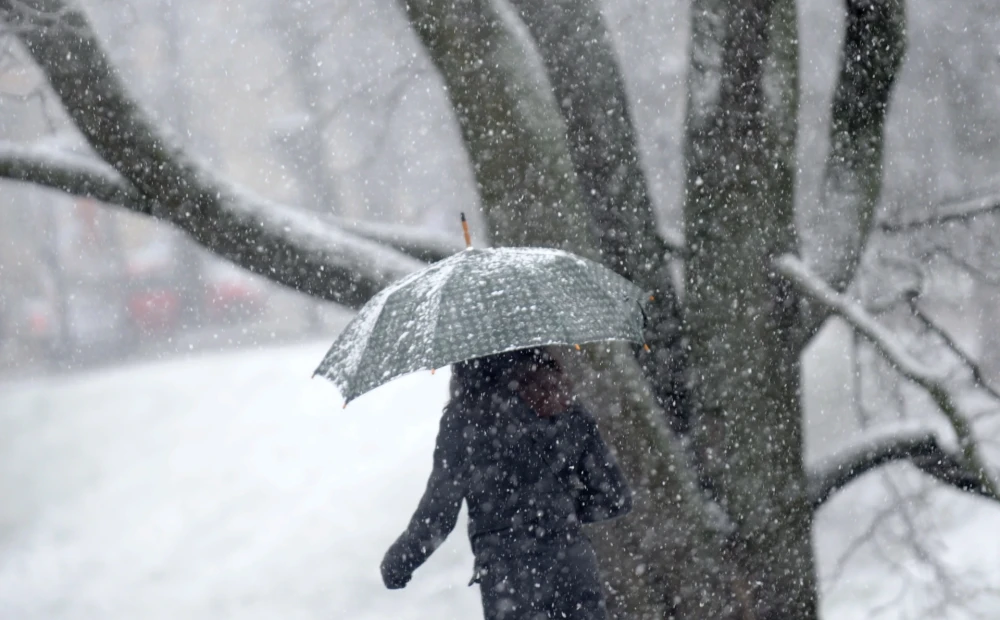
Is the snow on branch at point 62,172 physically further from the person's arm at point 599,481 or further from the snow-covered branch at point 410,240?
the person's arm at point 599,481

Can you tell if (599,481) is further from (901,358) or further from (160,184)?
(160,184)

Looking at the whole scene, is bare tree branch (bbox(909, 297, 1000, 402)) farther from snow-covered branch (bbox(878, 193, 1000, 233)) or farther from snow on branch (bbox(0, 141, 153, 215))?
snow on branch (bbox(0, 141, 153, 215))

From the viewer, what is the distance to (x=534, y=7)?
12.2ft

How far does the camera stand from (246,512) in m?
9.82

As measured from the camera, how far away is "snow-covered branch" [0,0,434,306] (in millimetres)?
3361

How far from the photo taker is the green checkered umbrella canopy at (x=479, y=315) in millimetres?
2736

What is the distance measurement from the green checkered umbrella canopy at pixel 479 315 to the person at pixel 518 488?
0.51ft

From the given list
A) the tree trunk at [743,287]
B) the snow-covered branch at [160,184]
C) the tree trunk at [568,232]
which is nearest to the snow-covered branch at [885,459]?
the tree trunk at [743,287]

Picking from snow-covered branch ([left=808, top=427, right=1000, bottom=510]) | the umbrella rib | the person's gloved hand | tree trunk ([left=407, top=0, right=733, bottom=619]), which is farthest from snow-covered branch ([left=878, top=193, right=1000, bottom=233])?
the person's gloved hand

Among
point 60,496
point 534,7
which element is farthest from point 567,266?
point 60,496

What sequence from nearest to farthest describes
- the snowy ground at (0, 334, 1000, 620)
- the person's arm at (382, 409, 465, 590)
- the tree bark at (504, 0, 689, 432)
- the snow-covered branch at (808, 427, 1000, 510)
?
the person's arm at (382, 409, 465, 590), the tree bark at (504, 0, 689, 432), the snow-covered branch at (808, 427, 1000, 510), the snowy ground at (0, 334, 1000, 620)

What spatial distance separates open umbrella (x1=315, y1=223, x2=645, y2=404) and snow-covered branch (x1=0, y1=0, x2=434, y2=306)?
52cm

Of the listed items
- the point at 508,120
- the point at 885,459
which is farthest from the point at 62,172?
the point at 885,459

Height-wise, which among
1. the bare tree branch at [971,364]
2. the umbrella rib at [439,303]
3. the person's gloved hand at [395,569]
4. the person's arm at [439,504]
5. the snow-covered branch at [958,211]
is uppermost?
the snow-covered branch at [958,211]
